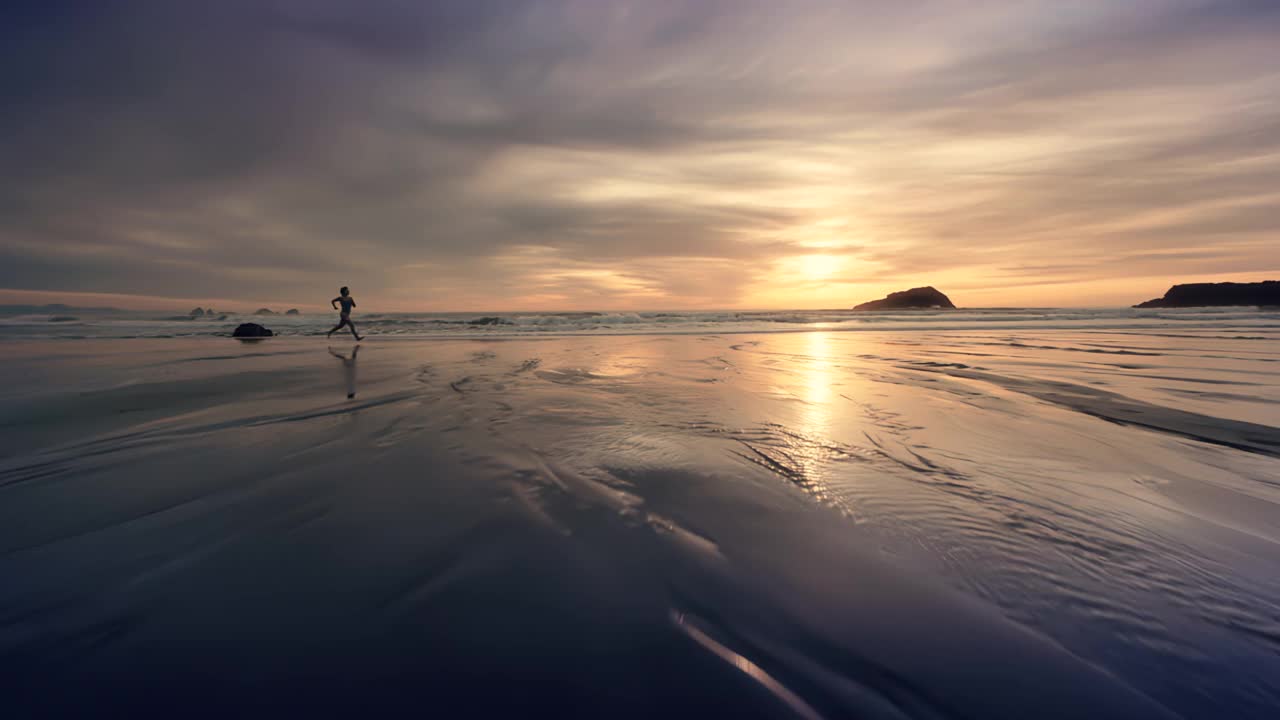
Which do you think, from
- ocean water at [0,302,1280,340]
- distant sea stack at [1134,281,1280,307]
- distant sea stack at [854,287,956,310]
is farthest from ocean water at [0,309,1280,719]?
distant sea stack at [854,287,956,310]

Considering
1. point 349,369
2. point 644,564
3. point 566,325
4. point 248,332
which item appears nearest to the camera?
point 644,564

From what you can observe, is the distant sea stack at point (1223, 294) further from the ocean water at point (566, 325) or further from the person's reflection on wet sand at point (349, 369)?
the person's reflection on wet sand at point (349, 369)

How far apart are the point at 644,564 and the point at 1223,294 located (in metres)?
99.5

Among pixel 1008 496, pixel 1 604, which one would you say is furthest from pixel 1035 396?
pixel 1 604

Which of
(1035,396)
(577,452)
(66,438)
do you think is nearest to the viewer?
(577,452)

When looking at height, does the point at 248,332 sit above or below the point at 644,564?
above

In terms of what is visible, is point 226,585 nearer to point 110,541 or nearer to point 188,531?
point 188,531

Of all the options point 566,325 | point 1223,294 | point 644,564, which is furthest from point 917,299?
point 644,564

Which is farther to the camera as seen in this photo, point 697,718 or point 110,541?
point 110,541

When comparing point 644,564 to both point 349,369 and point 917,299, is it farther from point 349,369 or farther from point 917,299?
point 917,299

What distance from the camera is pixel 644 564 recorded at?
221cm

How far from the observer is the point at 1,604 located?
1.91 metres

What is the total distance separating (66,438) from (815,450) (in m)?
7.15

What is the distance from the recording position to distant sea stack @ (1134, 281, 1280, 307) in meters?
53.6
